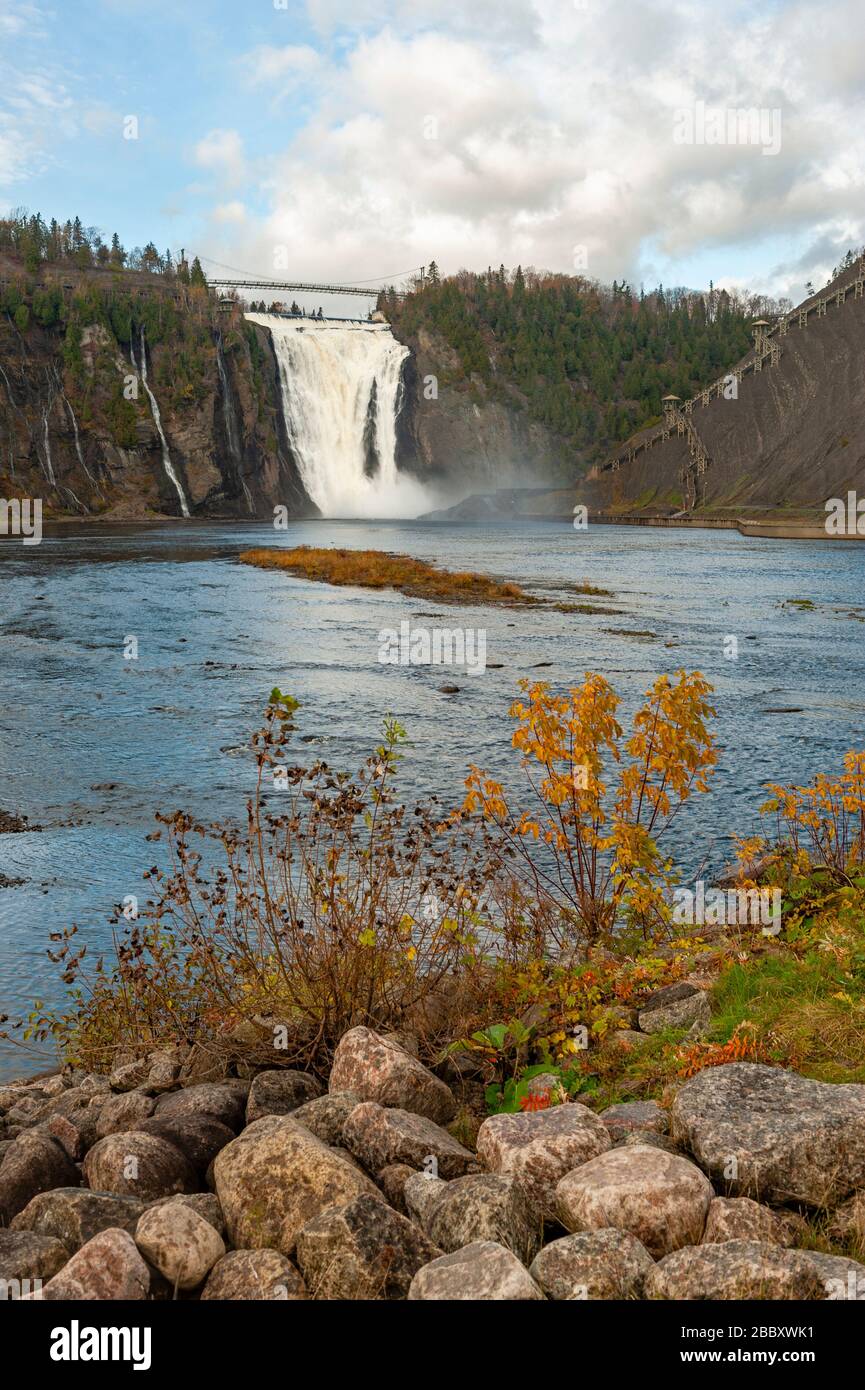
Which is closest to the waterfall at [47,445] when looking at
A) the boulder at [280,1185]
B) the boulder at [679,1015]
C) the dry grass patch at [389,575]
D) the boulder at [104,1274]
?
the dry grass patch at [389,575]

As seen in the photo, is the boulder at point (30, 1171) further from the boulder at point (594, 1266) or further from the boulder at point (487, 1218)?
the boulder at point (594, 1266)

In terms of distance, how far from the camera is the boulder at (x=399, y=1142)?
4.99m

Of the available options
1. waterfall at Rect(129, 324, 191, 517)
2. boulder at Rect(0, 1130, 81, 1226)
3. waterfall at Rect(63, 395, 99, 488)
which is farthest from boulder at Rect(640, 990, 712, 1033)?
waterfall at Rect(129, 324, 191, 517)

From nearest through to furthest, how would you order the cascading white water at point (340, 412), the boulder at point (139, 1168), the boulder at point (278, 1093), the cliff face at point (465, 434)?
the boulder at point (139, 1168) → the boulder at point (278, 1093) → the cascading white water at point (340, 412) → the cliff face at point (465, 434)

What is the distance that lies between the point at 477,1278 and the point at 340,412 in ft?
470

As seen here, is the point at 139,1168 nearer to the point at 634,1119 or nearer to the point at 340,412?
the point at 634,1119

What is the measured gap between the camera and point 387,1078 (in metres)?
5.74

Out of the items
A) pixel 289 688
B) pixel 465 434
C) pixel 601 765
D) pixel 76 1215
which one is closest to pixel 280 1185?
pixel 76 1215

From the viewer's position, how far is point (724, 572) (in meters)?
53.2

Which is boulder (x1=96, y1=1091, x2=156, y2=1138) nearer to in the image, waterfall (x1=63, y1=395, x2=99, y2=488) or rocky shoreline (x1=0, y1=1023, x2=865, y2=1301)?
rocky shoreline (x1=0, y1=1023, x2=865, y2=1301)

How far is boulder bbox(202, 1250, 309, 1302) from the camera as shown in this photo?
4.13 metres

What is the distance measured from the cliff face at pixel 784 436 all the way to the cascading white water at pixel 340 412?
104ft

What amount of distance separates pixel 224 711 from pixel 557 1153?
15421 millimetres
